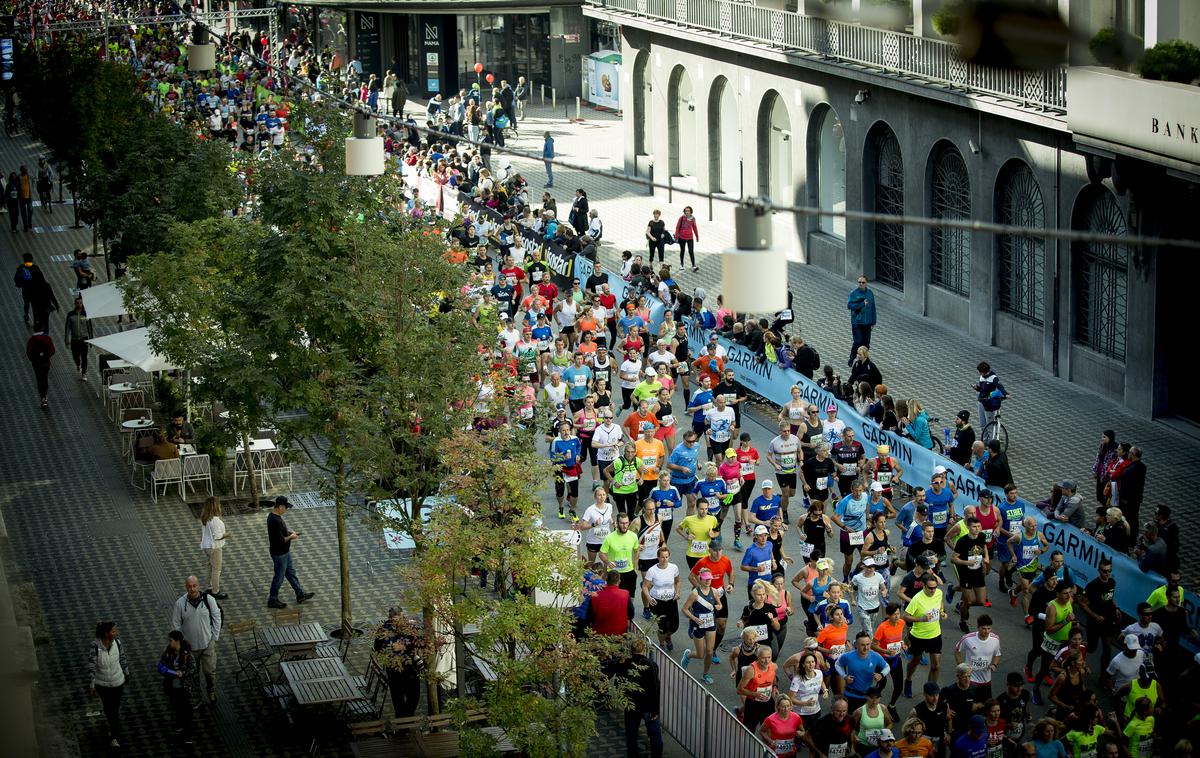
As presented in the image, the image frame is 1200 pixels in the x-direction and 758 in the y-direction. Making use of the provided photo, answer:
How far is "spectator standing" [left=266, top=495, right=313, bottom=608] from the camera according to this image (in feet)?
64.7

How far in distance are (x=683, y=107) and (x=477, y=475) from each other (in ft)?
109

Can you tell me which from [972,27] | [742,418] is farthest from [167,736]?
[972,27]

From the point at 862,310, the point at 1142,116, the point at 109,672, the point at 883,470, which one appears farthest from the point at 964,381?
the point at 109,672

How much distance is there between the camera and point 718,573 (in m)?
17.6

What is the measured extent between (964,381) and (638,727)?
14.7m

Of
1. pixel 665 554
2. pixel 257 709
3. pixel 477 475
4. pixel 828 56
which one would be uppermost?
pixel 828 56

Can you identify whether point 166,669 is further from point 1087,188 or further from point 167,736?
point 1087,188

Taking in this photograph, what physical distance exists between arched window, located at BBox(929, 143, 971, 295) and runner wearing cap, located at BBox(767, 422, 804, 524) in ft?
37.5

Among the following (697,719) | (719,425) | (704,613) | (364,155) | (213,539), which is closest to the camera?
(364,155)

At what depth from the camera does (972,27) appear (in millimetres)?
2461

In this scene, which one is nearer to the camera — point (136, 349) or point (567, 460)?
point (567, 460)

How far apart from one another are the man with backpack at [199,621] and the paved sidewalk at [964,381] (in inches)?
453

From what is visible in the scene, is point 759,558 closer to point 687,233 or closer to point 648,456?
point 648,456

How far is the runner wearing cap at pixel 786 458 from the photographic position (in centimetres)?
2144
